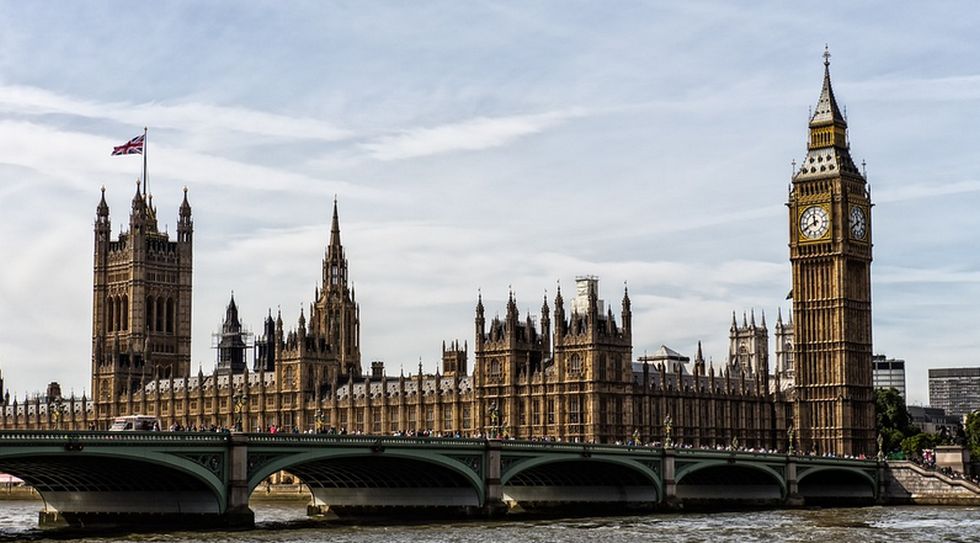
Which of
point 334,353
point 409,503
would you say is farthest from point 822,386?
point 409,503

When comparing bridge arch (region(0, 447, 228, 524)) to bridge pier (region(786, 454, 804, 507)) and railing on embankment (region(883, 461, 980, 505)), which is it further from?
railing on embankment (region(883, 461, 980, 505))

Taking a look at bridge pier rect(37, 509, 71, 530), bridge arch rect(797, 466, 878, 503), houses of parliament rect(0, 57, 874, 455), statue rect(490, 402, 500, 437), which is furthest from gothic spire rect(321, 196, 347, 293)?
bridge pier rect(37, 509, 71, 530)

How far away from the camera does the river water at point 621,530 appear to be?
7869 centimetres

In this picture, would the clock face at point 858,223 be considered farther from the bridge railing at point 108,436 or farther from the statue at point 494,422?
the bridge railing at point 108,436

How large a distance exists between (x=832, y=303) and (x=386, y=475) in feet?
233

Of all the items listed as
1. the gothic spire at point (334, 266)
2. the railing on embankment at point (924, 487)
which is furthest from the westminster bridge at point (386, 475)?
the gothic spire at point (334, 266)

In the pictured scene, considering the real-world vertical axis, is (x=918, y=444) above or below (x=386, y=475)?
above

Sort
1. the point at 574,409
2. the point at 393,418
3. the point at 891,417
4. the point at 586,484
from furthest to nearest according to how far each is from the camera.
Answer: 1. the point at 891,417
2. the point at 393,418
3. the point at 574,409
4. the point at 586,484

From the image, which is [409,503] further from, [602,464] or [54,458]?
[54,458]

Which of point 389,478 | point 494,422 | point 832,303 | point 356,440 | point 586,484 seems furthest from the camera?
point 832,303

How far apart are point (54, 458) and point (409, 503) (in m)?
27.4

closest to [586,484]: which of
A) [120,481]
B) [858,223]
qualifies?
[120,481]

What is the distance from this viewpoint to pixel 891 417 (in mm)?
182875

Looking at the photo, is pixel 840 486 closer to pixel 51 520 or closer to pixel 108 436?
pixel 51 520
